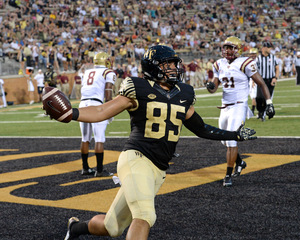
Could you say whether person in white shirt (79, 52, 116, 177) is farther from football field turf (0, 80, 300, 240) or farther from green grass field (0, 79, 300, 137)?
green grass field (0, 79, 300, 137)

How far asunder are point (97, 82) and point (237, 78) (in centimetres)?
197

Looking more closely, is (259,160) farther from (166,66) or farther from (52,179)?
(166,66)

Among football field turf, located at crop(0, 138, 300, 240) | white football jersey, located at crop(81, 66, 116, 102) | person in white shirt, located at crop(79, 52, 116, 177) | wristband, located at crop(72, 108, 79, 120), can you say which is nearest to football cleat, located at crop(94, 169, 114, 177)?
person in white shirt, located at crop(79, 52, 116, 177)

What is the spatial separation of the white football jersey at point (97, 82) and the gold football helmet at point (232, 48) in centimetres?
164

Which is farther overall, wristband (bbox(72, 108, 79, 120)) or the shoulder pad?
the shoulder pad

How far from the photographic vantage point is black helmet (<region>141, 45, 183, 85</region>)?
392 centimetres

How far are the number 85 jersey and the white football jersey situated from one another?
162cm

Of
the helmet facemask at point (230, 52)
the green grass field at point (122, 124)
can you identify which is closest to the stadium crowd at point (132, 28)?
the green grass field at point (122, 124)

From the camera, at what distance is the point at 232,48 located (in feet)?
23.9

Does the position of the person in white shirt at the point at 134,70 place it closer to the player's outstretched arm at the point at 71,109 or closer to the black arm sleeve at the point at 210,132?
the black arm sleeve at the point at 210,132

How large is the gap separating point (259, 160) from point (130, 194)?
515 cm

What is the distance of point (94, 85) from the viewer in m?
7.71

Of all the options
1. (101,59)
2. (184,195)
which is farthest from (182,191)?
(101,59)

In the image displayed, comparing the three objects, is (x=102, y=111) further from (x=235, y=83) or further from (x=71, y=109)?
(x=235, y=83)
